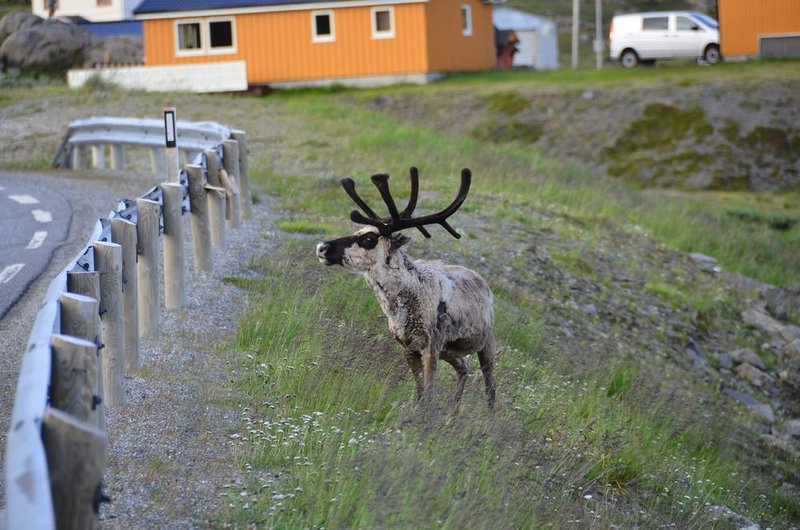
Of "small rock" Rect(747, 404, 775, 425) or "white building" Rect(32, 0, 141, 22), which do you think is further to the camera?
"white building" Rect(32, 0, 141, 22)

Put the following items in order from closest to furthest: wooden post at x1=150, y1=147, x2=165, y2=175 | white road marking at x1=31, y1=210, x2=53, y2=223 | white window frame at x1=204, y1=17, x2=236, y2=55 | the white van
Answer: white road marking at x1=31, y1=210, x2=53, y2=223 → wooden post at x1=150, y1=147, x2=165, y2=175 → white window frame at x1=204, y1=17, x2=236, y2=55 → the white van

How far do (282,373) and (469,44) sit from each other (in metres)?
→ 42.4

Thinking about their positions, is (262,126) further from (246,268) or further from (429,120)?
(246,268)

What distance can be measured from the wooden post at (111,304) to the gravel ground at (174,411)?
29 cm

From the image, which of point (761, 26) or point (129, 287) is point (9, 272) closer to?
point (129, 287)

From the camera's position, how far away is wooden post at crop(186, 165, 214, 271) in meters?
11.6

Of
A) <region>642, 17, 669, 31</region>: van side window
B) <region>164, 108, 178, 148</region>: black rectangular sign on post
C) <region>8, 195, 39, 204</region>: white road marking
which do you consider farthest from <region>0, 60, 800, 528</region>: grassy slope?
<region>642, 17, 669, 31</region>: van side window

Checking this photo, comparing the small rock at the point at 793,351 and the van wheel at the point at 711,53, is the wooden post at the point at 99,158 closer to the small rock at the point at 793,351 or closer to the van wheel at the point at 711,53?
the small rock at the point at 793,351

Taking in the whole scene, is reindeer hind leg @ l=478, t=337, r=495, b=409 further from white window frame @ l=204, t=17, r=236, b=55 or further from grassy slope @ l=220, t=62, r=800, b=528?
white window frame @ l=204, t=17, r=236, b=55

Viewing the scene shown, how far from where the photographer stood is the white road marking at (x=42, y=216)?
49.2 ft

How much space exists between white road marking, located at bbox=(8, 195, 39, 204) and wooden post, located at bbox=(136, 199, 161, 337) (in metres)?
8.22

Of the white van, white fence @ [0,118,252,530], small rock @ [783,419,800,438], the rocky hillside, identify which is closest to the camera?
white fence @ [0,118,252,530]

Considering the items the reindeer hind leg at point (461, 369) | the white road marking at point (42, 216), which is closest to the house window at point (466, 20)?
the white road marking at point (42, 216)

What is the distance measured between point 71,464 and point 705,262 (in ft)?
58.4
